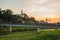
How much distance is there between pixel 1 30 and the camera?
11891 millimetres

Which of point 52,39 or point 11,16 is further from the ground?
point 11,16

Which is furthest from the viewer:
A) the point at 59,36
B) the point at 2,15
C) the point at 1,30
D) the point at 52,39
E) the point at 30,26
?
the point at 2,15

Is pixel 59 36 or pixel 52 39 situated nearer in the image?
pixel 52 39

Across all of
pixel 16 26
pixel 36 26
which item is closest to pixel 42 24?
pixel 36 26

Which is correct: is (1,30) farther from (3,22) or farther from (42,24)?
(42,24)

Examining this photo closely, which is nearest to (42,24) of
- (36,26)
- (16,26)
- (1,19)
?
(36,26)

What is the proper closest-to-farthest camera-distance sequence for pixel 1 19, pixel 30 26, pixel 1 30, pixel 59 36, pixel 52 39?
pixel 52 39
pixel 59 36
pixel 1 30
pixel 30 26
pixel 1 19

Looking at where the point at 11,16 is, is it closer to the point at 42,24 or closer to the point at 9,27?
the point at 9,27

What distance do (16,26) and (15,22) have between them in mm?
315

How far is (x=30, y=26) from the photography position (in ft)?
41.9

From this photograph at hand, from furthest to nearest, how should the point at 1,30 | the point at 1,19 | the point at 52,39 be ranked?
the point at 1,19
the point at 1,30
the point at 52,39

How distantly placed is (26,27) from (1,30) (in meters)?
1.92

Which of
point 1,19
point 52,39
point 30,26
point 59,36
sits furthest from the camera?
point 1,19

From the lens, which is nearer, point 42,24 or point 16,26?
point 42,24
